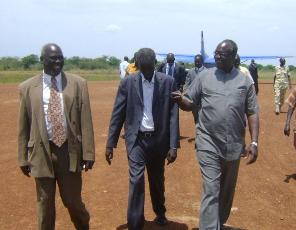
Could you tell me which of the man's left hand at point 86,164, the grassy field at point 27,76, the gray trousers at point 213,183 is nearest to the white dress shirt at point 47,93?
the man's left hand at point 86,164

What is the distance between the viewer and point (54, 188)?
490cm

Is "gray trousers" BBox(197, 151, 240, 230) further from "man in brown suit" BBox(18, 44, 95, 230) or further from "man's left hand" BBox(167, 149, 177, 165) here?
"man in brown suit" BBox(18, 44, 95, 230)

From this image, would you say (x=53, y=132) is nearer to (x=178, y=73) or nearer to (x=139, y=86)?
(x=139, y=86)

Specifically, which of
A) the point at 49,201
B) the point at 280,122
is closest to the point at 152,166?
the point at 49,201

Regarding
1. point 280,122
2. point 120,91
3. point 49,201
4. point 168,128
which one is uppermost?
point 120,91

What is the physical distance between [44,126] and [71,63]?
8457 centimetres

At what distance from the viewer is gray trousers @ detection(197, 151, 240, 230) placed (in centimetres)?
506

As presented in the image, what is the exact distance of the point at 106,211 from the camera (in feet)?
21.1

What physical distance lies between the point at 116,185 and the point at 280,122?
829cm

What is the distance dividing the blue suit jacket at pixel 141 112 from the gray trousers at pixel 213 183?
442 mm

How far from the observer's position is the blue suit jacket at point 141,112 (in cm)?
543

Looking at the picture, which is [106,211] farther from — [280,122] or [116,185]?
[280,122]

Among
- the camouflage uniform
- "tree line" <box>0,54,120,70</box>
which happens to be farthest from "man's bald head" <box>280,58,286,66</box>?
"tree line" <box>0,54,120,70</box>

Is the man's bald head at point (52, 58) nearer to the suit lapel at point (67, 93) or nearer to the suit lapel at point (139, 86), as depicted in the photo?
the suit lapel at point (67, 93)
